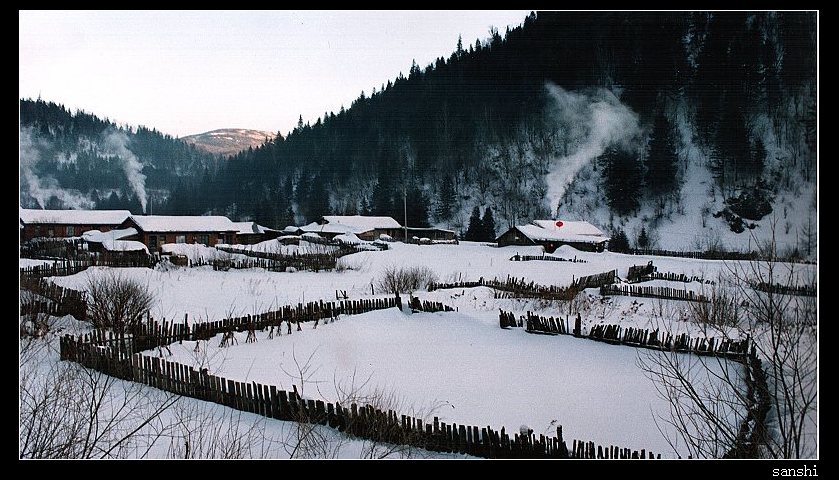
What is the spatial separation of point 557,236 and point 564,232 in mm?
1226

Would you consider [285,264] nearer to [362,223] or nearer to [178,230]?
[178,230]

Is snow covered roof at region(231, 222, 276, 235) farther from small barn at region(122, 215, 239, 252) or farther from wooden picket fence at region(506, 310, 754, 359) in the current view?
wooden picket fence at region(506, 310, 754, 359)

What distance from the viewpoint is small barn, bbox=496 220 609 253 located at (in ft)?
118

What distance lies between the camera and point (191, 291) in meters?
17.0

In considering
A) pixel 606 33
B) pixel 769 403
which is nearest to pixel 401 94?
pixel 606 33

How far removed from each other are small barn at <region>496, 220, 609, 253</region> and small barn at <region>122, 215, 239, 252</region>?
24.8m

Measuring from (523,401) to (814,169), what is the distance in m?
4.77

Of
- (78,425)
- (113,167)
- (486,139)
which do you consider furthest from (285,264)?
(113,167)

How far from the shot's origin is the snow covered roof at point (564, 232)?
36.8m

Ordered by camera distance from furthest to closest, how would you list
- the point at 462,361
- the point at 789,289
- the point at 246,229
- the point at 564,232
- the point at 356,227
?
the point at 356,227 → the point at 246,229 → the point at 564,232 → the point at 462,361 → the point at 789,289

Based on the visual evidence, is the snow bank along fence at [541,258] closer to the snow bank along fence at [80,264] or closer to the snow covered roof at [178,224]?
the snow bank along fence at [80,264]

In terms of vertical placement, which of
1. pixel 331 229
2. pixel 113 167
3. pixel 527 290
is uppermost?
pixel 113 167

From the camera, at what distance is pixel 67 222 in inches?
1634
